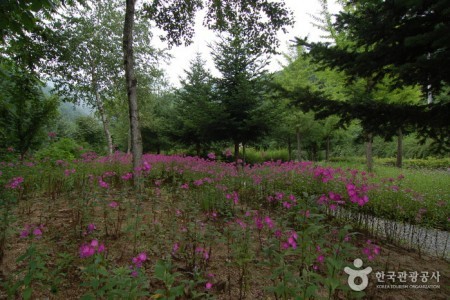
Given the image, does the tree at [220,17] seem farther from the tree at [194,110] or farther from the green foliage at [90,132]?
the green foliage at [90,132]

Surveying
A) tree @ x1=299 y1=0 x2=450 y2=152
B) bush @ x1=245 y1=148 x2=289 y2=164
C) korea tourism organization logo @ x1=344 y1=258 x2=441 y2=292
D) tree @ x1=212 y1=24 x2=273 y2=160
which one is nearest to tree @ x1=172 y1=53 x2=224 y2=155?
tree @ x1=212 y1=24 x2=273 y2=160

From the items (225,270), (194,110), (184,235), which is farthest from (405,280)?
(194,110)

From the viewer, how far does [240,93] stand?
8.60 meters

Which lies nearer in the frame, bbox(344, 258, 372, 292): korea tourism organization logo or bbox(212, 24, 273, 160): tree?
bbox(344, 258, 372, 292): korea tourism organization logo

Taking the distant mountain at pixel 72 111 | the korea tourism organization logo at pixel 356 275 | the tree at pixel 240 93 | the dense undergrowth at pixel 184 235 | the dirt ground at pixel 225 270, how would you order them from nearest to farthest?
the dense undergrowth at pixel 184 235, the korea tourism organization logo at pixel 356 275, the dirt ground at pixel 225 270, the tree at pixel 240 93, the distant mountain at pixel 72 111

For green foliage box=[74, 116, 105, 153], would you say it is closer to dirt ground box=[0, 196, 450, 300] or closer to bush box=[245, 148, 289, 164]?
bush box=[245, 148, 289, 164]

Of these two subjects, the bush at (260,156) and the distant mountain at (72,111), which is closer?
the distant mountain at (72,111)

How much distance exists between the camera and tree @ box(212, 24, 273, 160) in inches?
340

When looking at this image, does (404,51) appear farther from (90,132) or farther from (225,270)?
(90,132)

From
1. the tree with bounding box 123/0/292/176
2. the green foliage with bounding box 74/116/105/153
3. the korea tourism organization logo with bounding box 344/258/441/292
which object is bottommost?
the korea tourism organization logo with bounding box 344/258/441/292

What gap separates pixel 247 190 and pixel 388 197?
3.70 m

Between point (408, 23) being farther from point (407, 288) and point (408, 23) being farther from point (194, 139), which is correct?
point (194, 139)

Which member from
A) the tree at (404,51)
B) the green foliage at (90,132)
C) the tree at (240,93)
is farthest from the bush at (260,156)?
the green foliage at (90,132)

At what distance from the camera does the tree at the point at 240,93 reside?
28.4ft
